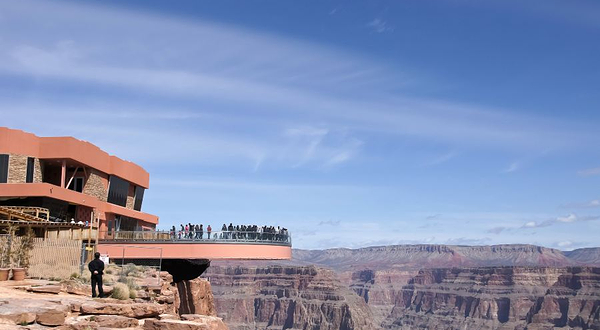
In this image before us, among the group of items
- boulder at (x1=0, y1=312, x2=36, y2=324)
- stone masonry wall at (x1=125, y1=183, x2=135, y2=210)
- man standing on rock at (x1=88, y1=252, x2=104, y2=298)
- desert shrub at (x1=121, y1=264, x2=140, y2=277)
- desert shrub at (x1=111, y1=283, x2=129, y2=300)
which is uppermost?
stone masonry wall at (x1=125, y1=183, x2=135, y2=210)

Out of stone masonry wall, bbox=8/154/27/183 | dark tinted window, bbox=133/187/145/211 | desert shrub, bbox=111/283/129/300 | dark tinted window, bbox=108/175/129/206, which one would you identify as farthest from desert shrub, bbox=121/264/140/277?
dark tinted window, bbox=133/187/145/211

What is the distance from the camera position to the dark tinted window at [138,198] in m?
59.8

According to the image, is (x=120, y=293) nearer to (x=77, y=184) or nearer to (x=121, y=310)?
(x=121, y=310)

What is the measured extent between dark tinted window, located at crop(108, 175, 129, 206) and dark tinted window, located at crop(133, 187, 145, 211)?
329 cm

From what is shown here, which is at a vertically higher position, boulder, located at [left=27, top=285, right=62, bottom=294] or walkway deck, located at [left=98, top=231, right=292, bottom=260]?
walkway deck, located at [left=98, top=231, right=292, bottom=260]

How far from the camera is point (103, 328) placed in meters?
16.5

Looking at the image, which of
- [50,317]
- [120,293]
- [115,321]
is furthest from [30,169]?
[50,317]

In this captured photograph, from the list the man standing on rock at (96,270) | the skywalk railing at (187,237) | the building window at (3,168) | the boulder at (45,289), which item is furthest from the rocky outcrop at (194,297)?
the man standing on rock at (96,270)

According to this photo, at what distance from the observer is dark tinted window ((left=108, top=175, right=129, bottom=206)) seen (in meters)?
52.9

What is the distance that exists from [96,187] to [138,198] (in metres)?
10.8

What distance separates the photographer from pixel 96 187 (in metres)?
49.9

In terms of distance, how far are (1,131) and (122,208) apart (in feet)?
41.8

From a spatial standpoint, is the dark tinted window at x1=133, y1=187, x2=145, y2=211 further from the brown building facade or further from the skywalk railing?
the skywalk railing

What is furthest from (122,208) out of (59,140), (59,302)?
(59,302)
